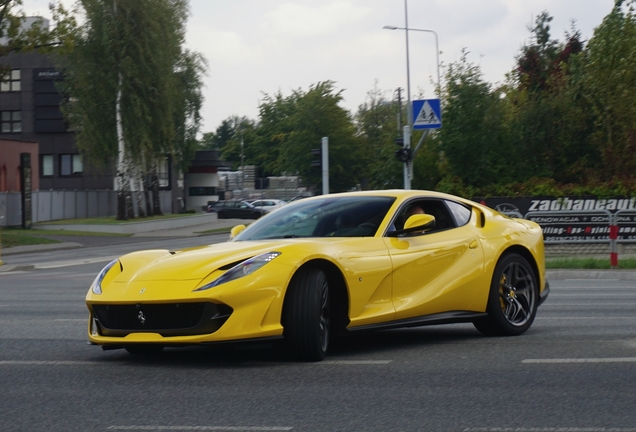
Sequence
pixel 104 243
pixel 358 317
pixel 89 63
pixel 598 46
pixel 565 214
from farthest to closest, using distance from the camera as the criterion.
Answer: pixel 89 63
pixel 104 243
pixel 598 46
pixel 565 214
pixel 358 317

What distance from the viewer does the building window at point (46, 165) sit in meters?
72.8

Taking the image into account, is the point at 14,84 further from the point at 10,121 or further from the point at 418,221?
the point at 418,221

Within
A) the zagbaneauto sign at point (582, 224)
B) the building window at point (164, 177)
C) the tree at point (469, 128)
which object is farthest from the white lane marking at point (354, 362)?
the building window at point (164, 177)

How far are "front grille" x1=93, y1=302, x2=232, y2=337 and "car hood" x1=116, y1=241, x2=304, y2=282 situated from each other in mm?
221

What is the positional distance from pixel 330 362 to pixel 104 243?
3423 cm

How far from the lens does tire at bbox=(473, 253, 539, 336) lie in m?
9.02

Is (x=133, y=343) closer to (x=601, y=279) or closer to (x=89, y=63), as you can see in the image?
(x=601, y=279)

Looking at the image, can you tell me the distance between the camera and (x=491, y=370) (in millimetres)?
7141

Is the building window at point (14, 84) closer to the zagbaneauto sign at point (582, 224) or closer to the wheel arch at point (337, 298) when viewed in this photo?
the zagbaneauto sign at point (582, 224)

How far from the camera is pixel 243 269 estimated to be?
7250 mm

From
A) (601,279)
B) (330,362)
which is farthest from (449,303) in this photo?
(601,279)

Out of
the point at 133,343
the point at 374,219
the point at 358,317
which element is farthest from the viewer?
the point at 374,219

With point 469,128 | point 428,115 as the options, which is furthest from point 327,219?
point 469,128

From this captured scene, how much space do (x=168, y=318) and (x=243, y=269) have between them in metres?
0.61
